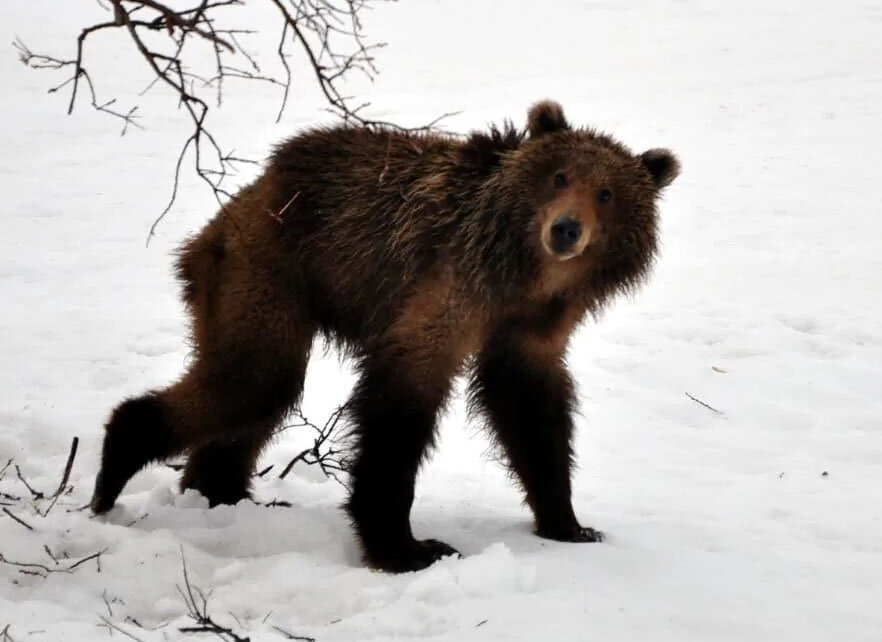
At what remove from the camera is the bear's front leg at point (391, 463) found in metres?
5.27

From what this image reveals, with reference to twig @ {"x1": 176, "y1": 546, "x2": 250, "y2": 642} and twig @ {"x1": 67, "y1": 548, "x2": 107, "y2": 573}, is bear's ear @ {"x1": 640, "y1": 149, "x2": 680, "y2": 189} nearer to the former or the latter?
twig @ {"x1": 176, "y1": 546, "x2": 250, "y2": 642}

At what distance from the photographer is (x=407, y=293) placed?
5469 mm

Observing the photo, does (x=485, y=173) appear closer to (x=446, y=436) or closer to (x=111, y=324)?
(x=446, y=436)

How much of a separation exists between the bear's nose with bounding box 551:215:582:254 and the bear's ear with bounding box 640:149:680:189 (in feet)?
2.55

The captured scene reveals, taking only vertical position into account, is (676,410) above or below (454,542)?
above

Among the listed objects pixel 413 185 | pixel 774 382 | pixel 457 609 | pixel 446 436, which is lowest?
pixel 457 609

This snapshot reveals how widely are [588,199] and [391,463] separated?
5.11ft

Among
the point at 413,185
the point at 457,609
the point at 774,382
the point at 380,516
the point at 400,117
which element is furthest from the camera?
the point at 400,117

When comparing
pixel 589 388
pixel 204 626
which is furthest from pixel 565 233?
pixel 589 388

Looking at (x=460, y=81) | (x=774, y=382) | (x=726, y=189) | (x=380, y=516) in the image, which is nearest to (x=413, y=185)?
(x=380, y=516)

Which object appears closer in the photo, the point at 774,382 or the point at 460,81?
the point at 774,382

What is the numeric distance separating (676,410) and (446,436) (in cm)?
176

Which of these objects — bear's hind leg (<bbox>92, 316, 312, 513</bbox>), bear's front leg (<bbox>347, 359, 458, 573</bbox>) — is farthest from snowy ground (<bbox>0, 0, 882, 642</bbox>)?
bear's hind leg (<bbox>92, 316, 312, 513</bbox>)

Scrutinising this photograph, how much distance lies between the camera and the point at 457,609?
4.51 m
